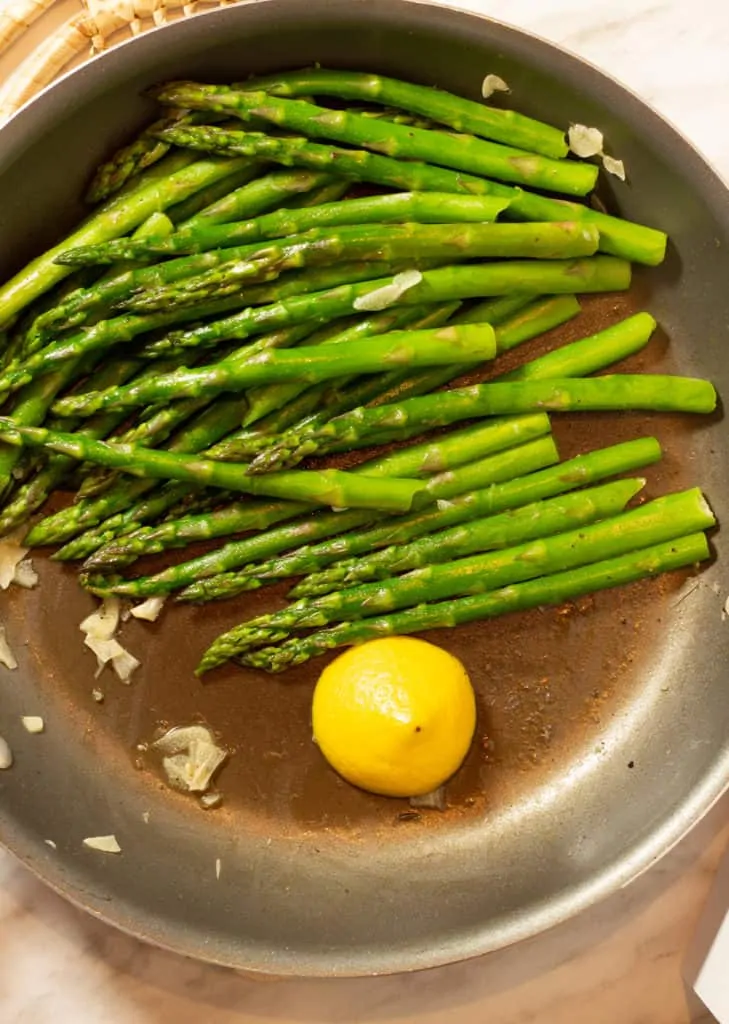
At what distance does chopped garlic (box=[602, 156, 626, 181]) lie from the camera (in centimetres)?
221

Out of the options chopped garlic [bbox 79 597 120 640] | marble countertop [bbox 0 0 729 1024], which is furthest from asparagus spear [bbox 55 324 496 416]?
marble countertop [bbox 0 0 729 1024]

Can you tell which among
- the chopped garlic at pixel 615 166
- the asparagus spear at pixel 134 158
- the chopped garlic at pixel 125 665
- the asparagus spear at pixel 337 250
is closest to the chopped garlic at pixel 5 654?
the chopped garlic at pixel 125 665

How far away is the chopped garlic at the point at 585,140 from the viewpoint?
218 centimetres

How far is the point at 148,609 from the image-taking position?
2.19m

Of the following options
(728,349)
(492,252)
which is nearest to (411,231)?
(492,252)

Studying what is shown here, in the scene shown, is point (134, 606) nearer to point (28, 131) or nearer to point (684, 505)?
point (28, 131)

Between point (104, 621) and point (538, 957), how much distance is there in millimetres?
1375

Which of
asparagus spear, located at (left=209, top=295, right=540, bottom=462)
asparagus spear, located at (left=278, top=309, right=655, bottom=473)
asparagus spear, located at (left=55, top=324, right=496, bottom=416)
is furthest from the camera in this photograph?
asparagus spear, located at (left=278, top=309, right=655, bottom=473)

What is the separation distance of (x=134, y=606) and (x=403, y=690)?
70cm

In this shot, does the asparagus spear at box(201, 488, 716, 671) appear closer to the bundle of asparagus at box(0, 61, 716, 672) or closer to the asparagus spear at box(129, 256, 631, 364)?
the bundle of asparagus at box(0, 61, 716, 672)

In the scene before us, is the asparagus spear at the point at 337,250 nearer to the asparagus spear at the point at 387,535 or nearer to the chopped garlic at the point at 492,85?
the chopped garlic at the point at 492,85

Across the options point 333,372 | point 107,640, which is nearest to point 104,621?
point 107,640

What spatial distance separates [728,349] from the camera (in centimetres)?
225

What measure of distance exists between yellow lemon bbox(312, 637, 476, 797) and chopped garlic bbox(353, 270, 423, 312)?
0.78 metres
